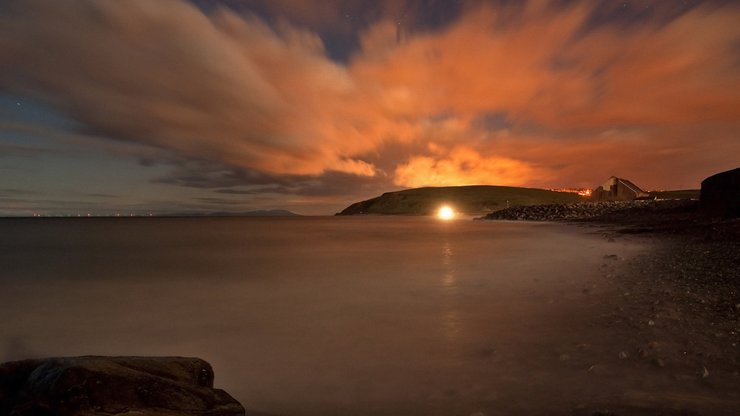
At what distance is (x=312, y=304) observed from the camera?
10891 mm

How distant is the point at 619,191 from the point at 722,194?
74.7 metres

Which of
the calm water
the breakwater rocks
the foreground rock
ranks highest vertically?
the breakwater rocks

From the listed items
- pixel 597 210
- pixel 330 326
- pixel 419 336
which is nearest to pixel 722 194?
pixel 597 210

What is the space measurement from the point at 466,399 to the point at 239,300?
28.0 ft

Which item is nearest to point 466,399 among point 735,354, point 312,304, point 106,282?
point 735,354

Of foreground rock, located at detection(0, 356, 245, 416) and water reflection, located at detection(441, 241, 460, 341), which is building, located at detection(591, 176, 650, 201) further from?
foreground rock, located at detection(0, 356, 245, 416)

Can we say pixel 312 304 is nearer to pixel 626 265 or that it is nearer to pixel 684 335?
pixel 684 335

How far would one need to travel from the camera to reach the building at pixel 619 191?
95.4 metres

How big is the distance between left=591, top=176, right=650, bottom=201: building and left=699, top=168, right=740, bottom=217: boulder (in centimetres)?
6694

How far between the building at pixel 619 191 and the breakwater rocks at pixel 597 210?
29.6 meters

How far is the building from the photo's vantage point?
9544 centimetres

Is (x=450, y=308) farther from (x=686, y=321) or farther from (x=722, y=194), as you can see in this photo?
(x=722, y=194)

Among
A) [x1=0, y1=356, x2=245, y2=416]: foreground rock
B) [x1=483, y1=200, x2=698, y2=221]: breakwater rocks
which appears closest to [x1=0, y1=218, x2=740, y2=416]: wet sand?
[x1=0, y1=356, x2=245, y2=416]: foreground rock

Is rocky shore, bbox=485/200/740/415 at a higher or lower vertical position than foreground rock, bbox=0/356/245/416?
lower
